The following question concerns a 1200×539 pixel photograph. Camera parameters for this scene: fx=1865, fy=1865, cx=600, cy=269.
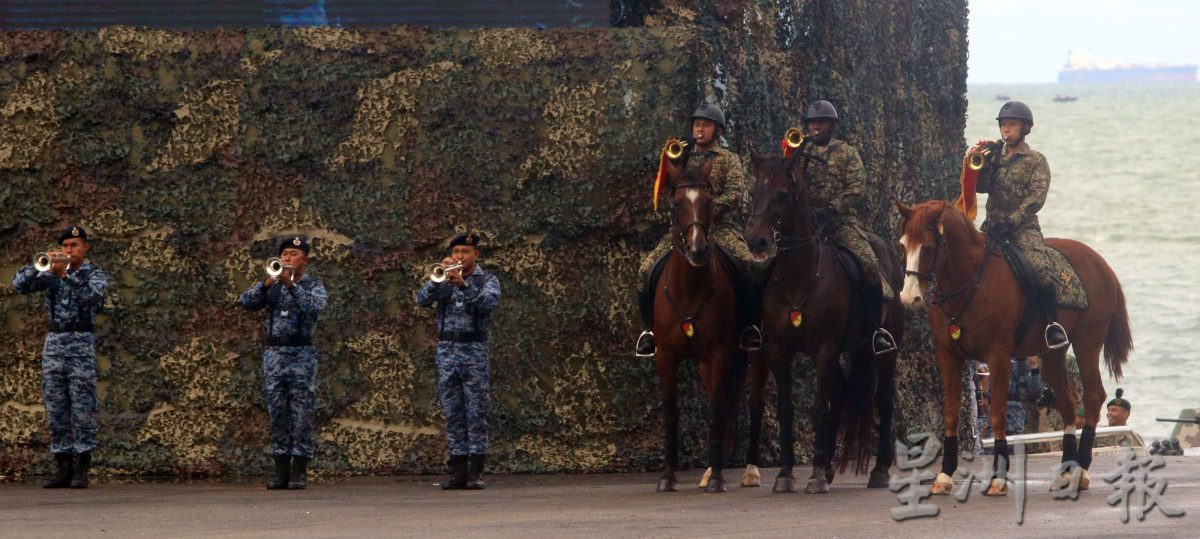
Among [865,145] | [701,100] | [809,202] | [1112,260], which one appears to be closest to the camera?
[809,202]

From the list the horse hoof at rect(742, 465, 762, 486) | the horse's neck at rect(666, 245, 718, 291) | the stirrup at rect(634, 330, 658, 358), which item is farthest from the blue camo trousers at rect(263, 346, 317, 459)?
the horse hoof at rect(742, 465, 762, 486)

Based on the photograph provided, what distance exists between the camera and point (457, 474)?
43.9ft

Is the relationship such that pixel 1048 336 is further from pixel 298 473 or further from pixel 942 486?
pixel 298 473

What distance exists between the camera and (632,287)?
14336mm

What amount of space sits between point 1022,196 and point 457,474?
4522 millimetres

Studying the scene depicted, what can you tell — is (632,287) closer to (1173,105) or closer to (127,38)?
(127,38)

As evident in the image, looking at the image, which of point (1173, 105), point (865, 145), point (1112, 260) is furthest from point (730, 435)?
point (1173, 105)

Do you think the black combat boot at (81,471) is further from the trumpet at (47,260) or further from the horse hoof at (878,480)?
the horse hoof at (878,480)

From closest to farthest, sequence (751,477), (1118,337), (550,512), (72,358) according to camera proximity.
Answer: (550,512) → (751,477) → (72,358) → (1118,337)

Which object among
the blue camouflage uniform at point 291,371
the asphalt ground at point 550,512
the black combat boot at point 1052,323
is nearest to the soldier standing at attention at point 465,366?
the asphalt ground at point 550,512

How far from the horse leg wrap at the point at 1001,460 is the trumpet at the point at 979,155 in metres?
2.05

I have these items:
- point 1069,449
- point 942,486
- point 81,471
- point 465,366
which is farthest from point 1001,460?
point 81,471

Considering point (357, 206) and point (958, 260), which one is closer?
point (958, 260)

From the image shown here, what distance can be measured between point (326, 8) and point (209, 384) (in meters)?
3.11
